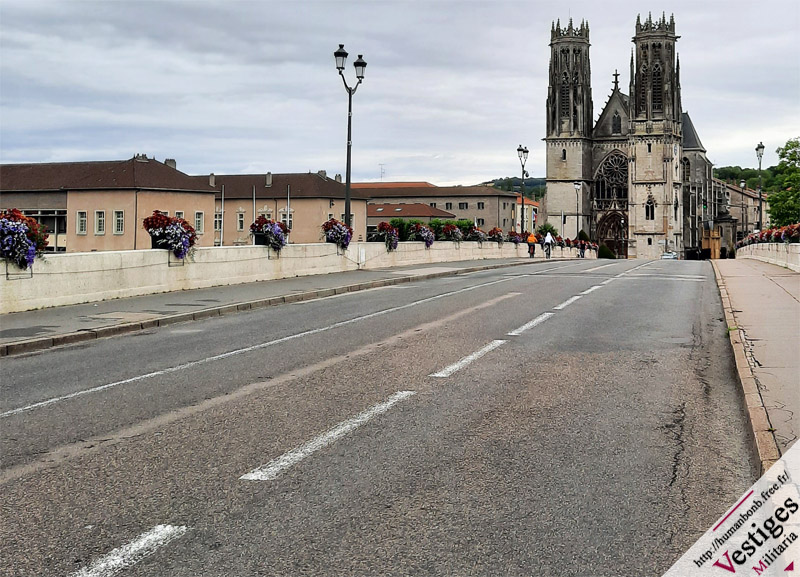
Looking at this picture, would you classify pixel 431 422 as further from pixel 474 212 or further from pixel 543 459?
pixel 474 212

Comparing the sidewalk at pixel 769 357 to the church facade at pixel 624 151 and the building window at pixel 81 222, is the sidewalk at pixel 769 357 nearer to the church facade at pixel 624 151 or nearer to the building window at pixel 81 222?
the building window at pixel 81 222

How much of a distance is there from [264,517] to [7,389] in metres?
5.65

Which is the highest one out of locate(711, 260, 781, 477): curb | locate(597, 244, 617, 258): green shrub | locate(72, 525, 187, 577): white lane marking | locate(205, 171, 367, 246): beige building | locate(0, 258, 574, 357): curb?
locate(205, 171, 367, 246): beige building

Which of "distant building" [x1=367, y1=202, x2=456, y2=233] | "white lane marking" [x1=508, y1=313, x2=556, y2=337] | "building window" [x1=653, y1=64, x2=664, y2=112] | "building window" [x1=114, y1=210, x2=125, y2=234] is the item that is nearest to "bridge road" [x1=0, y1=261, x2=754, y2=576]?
"white lane marking" [x1=508, y1=313, x2=556, y2=337]

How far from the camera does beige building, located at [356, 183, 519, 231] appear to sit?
564ft

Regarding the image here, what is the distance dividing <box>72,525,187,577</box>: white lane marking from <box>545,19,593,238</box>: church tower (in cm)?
12995

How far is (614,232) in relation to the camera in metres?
137

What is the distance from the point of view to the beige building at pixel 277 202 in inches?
4291

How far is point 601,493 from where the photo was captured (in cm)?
577

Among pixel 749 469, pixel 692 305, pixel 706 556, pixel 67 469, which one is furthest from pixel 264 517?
pixel 692 305

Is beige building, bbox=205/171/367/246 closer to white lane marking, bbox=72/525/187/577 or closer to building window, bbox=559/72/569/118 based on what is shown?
building window, bbox=559/72/569/118

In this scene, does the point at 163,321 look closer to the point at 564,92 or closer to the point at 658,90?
the point at 658,90

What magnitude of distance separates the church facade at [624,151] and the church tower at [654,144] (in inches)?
5.6

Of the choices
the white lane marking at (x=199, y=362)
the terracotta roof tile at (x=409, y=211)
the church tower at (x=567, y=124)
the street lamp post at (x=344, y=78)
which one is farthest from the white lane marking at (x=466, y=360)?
the terracotta roof tile at (x=409, y=211)
